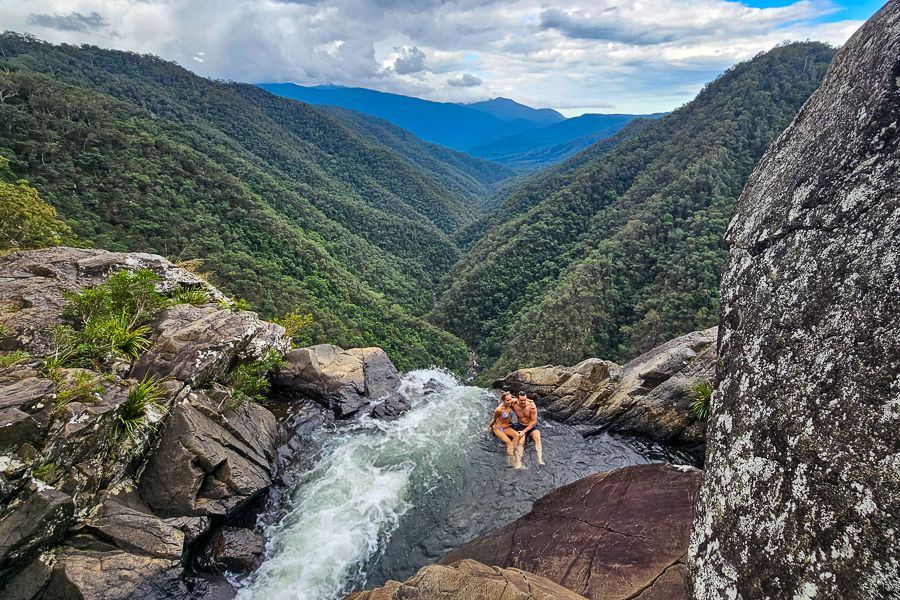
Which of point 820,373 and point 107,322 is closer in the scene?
point 820,373

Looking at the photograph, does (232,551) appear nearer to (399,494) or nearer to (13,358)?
(399,494)

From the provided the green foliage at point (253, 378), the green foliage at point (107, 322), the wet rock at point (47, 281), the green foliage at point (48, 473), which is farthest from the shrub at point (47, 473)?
the green foliage at point (253, 378)

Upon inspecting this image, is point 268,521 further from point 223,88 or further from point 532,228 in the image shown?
point 223,88

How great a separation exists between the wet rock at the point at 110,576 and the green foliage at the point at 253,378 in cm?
443

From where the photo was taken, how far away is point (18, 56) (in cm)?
8706

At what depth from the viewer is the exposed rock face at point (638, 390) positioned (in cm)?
1268

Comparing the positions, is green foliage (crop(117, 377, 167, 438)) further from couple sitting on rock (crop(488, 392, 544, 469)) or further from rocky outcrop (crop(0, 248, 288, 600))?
couple sitting on rock (crop(488, 392, 544, 469))

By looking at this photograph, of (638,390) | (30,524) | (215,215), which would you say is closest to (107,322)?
(30,524)

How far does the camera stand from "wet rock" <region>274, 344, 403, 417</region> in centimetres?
1514

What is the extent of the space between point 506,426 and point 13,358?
1233cm

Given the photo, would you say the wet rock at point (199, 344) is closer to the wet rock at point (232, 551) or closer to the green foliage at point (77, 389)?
the green foliage at point (77, 389)

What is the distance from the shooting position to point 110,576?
716cm

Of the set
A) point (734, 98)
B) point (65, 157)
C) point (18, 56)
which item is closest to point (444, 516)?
point (65, 157)

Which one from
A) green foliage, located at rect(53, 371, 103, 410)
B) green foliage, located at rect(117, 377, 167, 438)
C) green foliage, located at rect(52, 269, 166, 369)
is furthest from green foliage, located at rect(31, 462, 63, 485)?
green foliage, located at rect(52, 269, 166, 369)
